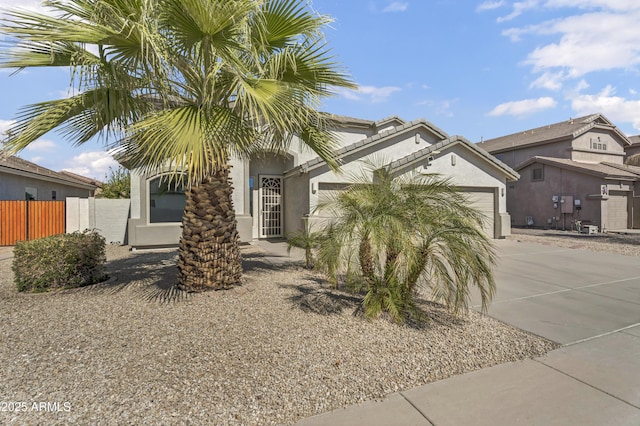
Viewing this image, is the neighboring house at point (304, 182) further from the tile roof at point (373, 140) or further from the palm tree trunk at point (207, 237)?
the palm tree trunk at point (207, 237)

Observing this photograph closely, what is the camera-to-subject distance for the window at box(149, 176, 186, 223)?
467 inches

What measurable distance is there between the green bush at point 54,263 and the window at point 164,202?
5254 millimetres

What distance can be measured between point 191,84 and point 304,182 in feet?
25.4

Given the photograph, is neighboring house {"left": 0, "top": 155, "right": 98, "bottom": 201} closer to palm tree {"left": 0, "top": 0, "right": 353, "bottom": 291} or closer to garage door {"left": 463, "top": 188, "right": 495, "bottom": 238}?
palm tree {"left": 0, "top": 0, "right": 353, "bottom": 291}

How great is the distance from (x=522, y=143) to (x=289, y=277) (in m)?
27.1

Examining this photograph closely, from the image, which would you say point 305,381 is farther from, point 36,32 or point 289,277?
point 36,32

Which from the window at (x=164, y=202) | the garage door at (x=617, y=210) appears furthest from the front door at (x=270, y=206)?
the garage door at (x=617, y=210)

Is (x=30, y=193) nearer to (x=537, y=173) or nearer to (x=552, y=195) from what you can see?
(x=537, y=173)

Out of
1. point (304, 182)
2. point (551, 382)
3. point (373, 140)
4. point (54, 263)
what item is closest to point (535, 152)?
point (373, 140)

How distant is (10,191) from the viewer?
→ 1595 cm

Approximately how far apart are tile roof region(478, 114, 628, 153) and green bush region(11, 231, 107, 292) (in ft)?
95.8

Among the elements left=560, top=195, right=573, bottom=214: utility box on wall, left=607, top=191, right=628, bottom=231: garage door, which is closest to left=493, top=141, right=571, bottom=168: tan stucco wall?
left=607, top=191, right=628, bottom=231: garage door

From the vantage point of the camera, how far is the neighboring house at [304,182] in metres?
11.9

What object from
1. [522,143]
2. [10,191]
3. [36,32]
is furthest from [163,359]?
[522,143]
